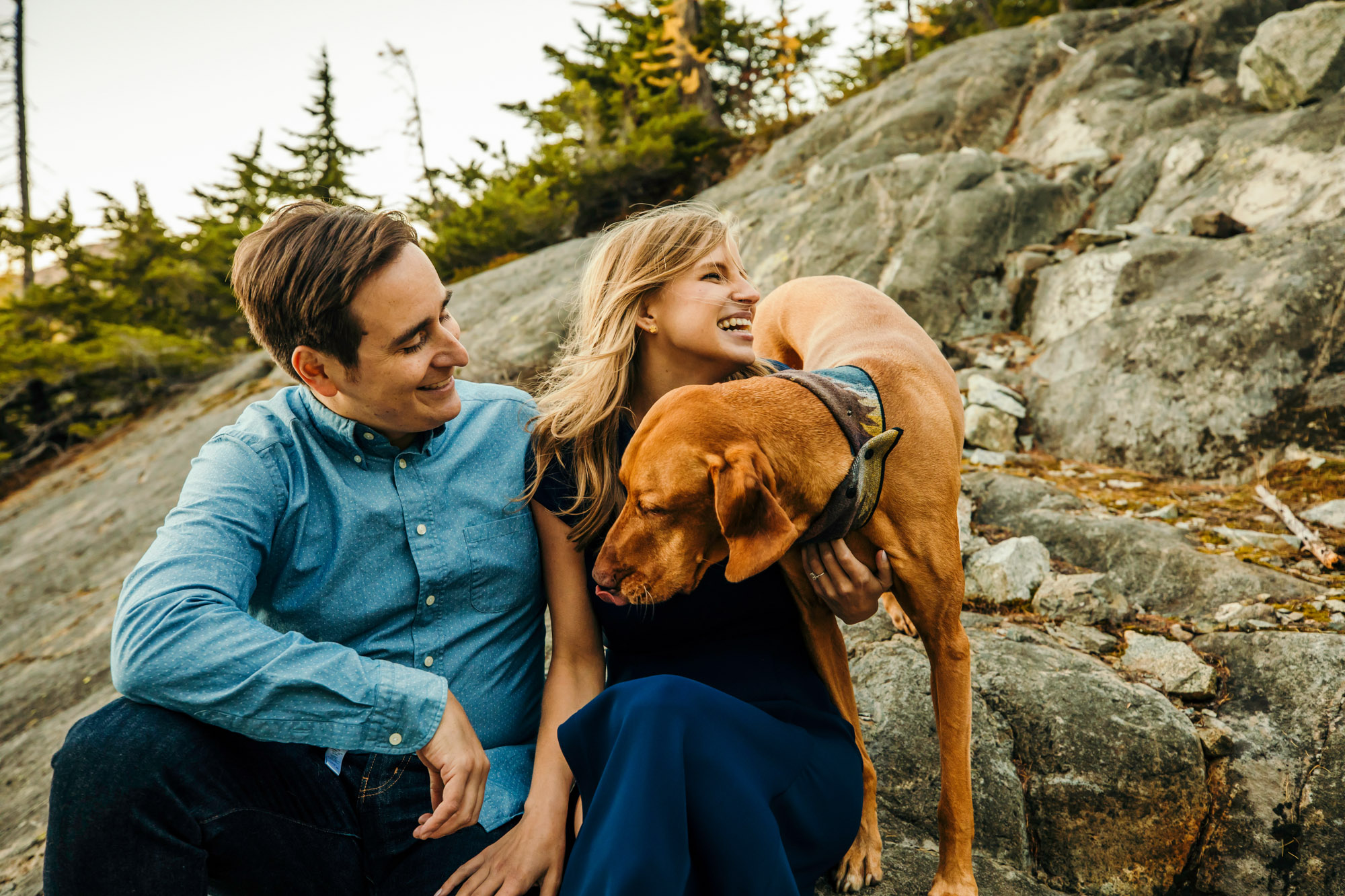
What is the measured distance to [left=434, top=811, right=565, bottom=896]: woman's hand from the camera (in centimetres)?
172

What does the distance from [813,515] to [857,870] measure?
1.02 m

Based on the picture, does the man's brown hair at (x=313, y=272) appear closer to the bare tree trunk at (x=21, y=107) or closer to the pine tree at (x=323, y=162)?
the pine tree at (x=323, y=162)

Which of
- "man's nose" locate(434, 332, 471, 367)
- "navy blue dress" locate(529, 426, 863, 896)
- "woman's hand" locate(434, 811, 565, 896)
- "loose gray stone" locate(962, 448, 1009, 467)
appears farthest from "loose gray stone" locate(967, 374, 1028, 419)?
"woman's hand" locate(434, 811, 565, 896)

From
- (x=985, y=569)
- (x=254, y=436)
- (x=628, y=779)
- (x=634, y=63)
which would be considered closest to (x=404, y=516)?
(x=254, y=436)

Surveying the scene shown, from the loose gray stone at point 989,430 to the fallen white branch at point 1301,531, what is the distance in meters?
1.37

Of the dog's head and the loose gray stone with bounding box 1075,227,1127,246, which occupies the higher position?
the dog's head

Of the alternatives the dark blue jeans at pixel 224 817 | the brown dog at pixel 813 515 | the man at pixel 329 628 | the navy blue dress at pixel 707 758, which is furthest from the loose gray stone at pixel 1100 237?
the dark blue jeans at pixel 224 817

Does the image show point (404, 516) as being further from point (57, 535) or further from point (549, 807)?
point (57, 535)

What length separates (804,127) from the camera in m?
9.98

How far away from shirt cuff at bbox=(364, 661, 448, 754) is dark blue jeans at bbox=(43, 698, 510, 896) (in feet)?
0.76

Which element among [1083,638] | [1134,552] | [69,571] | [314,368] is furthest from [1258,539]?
[69,571]

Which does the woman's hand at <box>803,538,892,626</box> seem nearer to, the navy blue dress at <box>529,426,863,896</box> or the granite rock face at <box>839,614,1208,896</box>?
the navy blue dress at <box>529,426,863,896</box>

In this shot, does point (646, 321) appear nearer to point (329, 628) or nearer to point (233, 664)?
point (329, 628)

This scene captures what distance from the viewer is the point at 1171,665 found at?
2.72 metres
